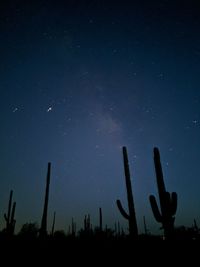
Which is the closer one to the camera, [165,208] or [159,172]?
[165,208]

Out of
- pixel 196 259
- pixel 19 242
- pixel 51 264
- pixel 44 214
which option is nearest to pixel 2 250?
pixel 19 242

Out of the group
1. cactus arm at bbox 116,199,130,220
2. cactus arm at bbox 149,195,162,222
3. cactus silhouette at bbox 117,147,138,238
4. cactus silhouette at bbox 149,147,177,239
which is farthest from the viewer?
cactus arm at bbox 116,199,130,220

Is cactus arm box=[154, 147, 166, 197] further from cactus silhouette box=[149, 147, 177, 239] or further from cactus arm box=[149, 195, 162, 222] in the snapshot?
cactus arm box=[149, 195, 162, 222]

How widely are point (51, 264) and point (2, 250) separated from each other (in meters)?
3.40

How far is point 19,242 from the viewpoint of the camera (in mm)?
13422

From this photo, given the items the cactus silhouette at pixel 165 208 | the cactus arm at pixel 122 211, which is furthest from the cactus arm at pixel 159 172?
the cactus arm at pixel 122 211

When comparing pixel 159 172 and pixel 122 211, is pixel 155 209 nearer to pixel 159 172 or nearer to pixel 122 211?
pixel 159 172

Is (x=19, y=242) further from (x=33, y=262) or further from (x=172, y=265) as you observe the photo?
(x=172, y=265)

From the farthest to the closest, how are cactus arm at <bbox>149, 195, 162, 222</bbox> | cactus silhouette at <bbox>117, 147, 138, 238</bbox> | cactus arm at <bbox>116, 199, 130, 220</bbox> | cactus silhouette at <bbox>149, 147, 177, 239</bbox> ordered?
cactus arm at <bbox>116, 199, 130, 220</bbox> < cactus silhouette at <bbox>117, 147, 138, 238</bbox> < cactus arm at <bbox>149, 195, 162, 222</bbox> < cactus silhouette at <bbox>149, 147, 177, 239</bbox>

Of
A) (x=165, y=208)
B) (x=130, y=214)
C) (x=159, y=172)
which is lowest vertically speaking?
(x=165, y=208)

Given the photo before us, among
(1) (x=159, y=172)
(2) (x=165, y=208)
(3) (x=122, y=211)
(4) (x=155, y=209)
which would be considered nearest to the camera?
(2) (x=165, y=208)

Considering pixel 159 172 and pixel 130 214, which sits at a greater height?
pixel 159 172

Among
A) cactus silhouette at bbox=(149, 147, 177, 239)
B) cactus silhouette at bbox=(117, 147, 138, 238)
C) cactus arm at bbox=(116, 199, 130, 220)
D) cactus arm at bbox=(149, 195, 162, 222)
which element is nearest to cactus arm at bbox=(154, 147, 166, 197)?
cactus silhouette at bbox=(149, 147, 177, 239)

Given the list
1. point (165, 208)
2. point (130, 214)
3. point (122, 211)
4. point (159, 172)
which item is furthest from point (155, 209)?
point (122, 211)
